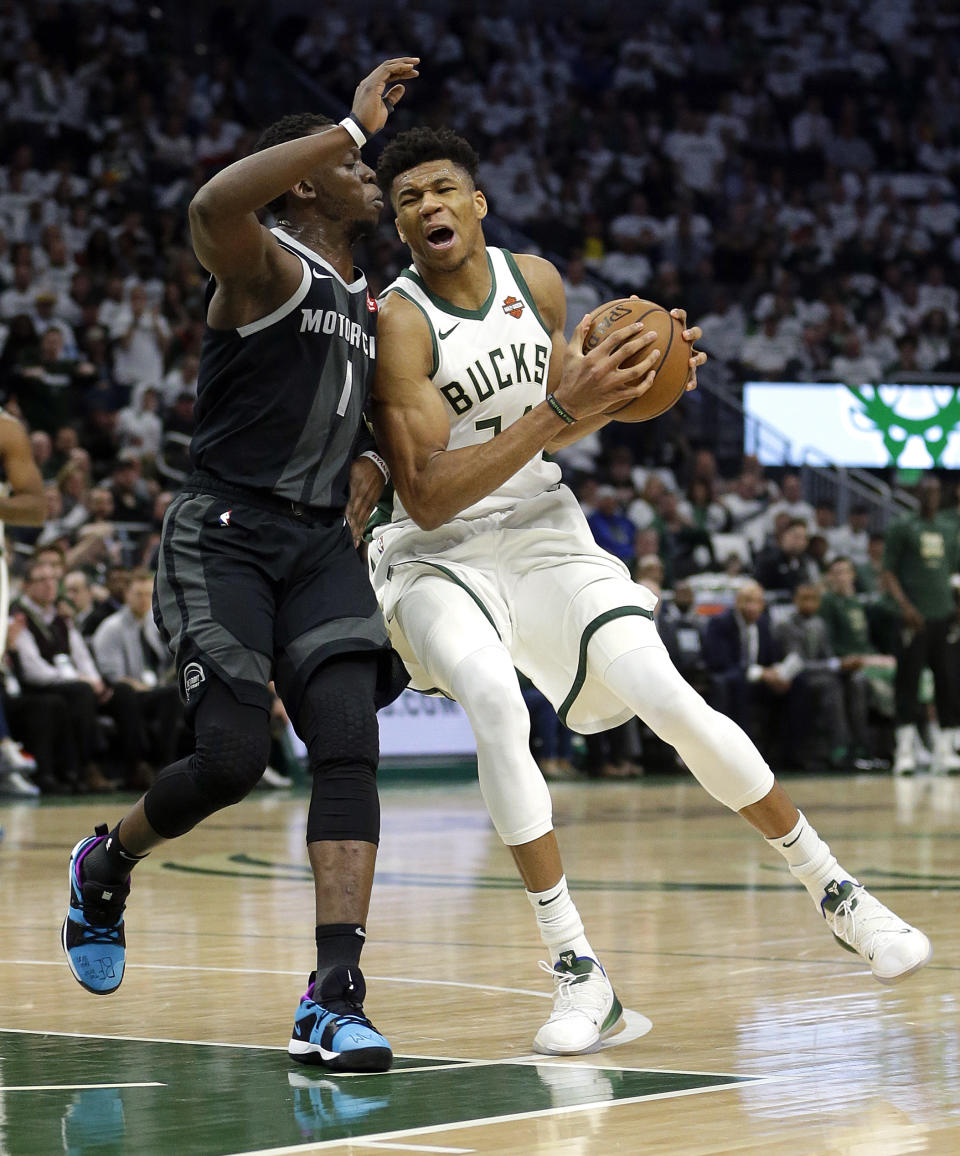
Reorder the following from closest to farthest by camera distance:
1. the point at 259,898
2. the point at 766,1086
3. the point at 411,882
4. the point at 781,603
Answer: the point at 766,1086 < the point at 259,898 < the point at 411,882 < the point at 781,603

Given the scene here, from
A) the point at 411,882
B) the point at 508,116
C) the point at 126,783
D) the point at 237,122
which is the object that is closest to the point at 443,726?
the point at 126,783

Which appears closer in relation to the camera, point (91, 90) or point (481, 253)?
point (481, 253)

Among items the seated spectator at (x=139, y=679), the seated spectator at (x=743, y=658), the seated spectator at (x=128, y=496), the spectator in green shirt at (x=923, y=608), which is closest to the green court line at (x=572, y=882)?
the seated spectator at (x=139, y=679)

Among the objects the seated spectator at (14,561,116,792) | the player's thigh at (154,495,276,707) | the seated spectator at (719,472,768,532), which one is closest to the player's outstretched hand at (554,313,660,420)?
the player's thigh at (154,495,276,707)

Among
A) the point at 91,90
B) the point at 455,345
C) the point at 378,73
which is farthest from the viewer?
the point at 91,90

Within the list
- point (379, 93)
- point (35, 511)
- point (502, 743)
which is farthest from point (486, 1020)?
point (35, 511)

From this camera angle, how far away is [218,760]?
407 cm

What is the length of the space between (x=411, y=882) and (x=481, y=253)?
3.61m

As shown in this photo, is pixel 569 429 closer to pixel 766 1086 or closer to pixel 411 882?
pixel 766 1086

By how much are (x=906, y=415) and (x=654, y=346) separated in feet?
54.5

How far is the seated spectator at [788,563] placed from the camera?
55.6ft

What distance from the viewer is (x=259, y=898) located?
7160 mm

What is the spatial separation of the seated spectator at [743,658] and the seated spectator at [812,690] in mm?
152

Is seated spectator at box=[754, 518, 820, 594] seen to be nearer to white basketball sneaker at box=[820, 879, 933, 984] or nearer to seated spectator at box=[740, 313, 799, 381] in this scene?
seated spectator at box=[740, 313, 799, 381]
